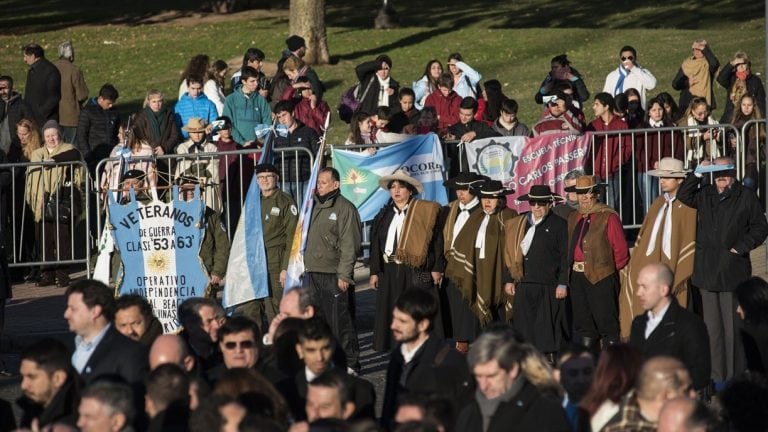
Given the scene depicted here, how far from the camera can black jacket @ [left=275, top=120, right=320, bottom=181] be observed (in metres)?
18.8

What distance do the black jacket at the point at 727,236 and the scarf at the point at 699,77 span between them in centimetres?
984

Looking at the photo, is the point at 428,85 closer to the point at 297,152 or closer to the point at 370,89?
the point at 370,89

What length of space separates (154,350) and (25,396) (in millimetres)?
779

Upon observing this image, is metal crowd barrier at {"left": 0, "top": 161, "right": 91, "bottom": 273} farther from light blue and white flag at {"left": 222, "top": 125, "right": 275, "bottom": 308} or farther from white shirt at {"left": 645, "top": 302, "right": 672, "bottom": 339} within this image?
white shirt at {"left": 645, "top": 302, "right": 672, "bottom": 339}

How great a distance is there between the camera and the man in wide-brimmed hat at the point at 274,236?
1562cm

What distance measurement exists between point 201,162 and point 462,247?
4.31 m


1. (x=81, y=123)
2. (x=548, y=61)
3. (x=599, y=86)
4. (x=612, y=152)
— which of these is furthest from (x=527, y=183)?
(x=548, y=61)

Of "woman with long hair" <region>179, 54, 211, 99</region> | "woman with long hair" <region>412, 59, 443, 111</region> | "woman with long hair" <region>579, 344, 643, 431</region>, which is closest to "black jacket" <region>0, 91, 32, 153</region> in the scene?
"woman with long hair" <region>179, 54, 211, 99</region>

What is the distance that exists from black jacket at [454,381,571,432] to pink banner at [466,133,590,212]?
9936mm

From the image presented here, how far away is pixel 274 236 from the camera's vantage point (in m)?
15.7

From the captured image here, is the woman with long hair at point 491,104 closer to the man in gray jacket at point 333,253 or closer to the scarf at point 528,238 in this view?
the scarf at point 528,238

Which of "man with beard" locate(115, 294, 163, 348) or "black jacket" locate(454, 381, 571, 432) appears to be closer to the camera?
"black jacket" locate(454, 381, 571, 432)

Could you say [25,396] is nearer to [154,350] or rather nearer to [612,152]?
[154,350]

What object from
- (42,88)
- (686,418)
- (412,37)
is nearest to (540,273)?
(686,418)
